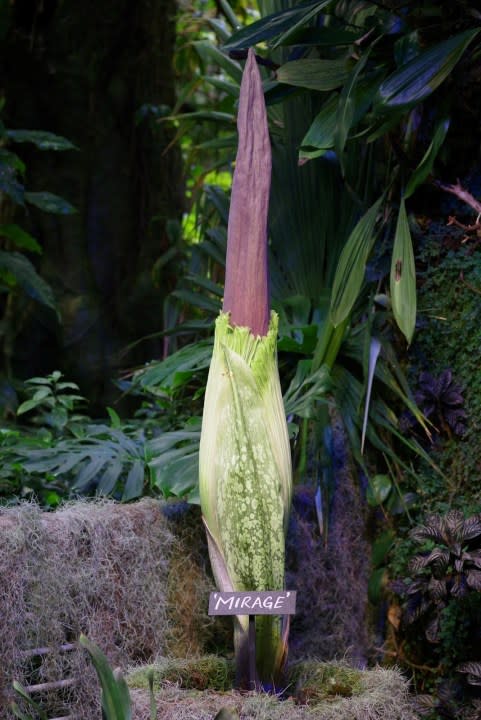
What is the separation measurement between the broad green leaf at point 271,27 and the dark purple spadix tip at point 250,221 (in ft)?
1.32

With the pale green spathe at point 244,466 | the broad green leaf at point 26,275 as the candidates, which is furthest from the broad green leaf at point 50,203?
the pale green spathe at point 244,466

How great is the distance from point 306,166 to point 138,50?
1.75 m

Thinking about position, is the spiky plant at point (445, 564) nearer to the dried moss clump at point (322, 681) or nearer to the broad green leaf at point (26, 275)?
the dried moss clump at point (322, 681)

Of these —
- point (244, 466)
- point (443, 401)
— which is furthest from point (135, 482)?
point (443, 401)

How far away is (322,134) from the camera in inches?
94.7

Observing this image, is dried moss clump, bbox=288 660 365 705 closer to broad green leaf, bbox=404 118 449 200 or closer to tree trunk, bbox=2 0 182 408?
broad green leaf, bbox=404 118 449 200

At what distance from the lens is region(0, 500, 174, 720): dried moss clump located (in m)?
2.09

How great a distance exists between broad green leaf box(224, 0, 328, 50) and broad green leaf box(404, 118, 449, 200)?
1.52 ft

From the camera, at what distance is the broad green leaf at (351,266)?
243 centimetres

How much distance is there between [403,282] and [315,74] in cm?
65

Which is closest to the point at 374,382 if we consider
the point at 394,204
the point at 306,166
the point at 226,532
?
the point at 394,204

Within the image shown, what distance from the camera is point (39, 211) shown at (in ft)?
13.2

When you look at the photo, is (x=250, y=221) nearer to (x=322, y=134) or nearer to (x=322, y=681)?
(x=322, y=134)

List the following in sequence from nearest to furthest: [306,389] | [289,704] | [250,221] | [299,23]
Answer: [289,704] < [250,221] < [299,23] < [306,389]
